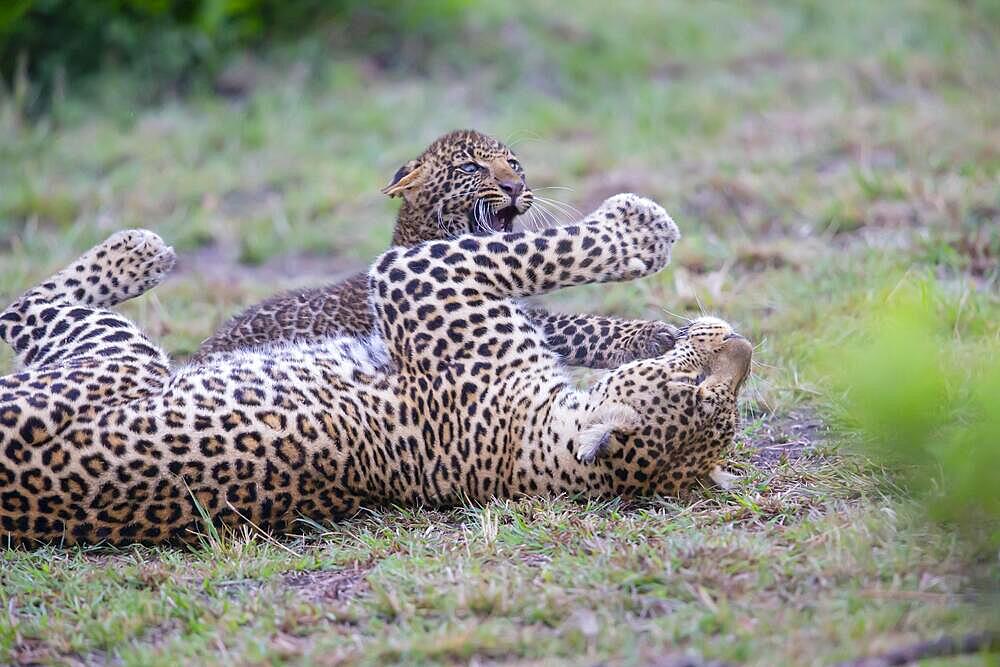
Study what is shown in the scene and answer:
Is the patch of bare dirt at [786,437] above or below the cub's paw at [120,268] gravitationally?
below

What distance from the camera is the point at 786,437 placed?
7340 millimetres

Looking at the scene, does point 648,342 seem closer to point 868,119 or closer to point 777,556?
point 777,556

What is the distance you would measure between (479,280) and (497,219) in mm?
1127

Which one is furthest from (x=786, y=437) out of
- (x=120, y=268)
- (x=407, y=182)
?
(x=120, y=268)

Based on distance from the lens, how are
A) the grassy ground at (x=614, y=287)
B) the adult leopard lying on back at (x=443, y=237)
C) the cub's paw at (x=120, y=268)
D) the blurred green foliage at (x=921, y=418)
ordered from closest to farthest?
the blurred green foliage at (x=921, y=418), the grassy ground at (x=614, y=287), the adult leopard lying on back at (x=443, y=237), the cub's paw at (x=120, y=268)

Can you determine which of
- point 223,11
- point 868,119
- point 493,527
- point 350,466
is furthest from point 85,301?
point 868,119

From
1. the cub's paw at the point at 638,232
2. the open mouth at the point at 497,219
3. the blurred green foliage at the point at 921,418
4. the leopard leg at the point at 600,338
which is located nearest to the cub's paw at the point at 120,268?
the open mouth at the point at 497,219

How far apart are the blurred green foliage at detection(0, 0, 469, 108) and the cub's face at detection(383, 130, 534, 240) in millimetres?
6838

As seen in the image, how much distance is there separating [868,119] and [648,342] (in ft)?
23.4

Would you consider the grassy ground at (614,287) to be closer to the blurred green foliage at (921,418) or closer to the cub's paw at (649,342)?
the blurred green foliage at (921,418)

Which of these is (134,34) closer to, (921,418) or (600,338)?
(600,338)

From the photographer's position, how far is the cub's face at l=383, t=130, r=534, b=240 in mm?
7918

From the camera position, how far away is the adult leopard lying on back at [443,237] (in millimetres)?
7388

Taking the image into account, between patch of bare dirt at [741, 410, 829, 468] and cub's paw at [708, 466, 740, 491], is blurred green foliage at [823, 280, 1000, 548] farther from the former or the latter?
patch of bare dirt at [741, 410, 829, 468]
